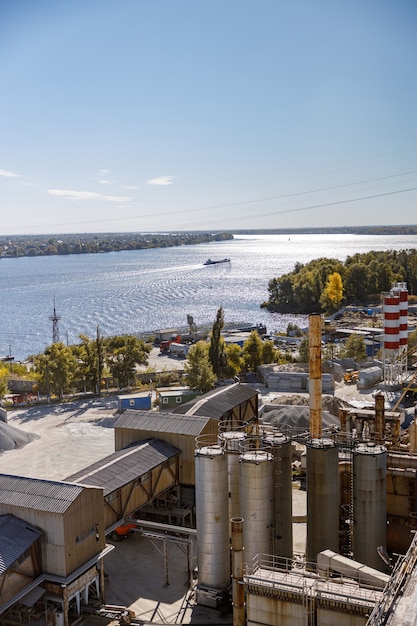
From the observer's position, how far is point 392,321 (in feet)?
120

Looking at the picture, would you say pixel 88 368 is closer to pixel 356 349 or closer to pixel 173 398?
pixel 173 398

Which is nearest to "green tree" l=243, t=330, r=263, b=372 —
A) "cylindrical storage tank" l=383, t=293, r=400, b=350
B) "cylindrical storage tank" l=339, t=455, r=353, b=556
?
"cylindrical storage tank" l=383, t=293, r=400, b=350

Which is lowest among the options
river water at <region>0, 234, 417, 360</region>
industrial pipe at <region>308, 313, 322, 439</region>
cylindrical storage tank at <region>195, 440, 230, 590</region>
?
river water at <region>0, 234, 417, 360</region>

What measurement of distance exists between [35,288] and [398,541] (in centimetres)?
16764

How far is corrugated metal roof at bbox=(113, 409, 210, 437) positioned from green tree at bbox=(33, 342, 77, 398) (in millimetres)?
23210

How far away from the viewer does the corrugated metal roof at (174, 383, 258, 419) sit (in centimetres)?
2656

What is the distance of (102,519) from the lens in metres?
18.0

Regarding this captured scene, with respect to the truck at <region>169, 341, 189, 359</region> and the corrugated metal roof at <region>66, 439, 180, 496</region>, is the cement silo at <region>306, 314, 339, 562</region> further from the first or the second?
the truck at <region>169, 341, 189, 359</region>

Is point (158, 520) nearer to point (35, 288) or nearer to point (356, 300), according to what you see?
point (356, 300)

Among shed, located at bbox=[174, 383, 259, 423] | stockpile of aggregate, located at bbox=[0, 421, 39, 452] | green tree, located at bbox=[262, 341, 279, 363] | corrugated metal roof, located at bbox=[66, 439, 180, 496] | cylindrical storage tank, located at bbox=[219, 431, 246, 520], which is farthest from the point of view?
green tree, located at bbox=[262, 341, 279, 363]

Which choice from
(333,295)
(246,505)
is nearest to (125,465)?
(246,505)

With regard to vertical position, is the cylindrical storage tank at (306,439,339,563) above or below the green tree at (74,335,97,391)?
above

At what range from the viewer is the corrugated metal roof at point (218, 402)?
2656cm

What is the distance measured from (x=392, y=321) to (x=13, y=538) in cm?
2668
